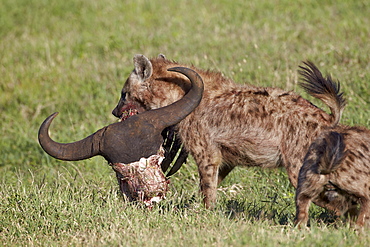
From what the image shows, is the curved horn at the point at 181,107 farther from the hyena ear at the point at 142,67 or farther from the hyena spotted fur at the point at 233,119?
the hyena ear at the point at 142,67

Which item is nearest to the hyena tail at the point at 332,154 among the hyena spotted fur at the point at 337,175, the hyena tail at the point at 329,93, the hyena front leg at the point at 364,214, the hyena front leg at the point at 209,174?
the hyena spotted fur at the point at 337,175

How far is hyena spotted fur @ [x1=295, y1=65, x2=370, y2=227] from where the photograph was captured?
4477mm

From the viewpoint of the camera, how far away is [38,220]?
5273 mm

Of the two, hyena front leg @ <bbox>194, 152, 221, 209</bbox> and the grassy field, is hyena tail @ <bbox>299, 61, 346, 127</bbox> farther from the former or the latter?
hyena front leg @ <bbox>194, 152, 221, 209</bbox>

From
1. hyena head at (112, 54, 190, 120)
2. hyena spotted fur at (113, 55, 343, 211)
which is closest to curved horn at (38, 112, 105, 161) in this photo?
hyena head at (112, 54, 190, 120)

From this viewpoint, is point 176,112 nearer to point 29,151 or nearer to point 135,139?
point 135,139

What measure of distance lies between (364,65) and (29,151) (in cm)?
534

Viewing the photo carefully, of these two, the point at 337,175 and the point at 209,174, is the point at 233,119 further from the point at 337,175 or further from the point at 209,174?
the point at 337,175

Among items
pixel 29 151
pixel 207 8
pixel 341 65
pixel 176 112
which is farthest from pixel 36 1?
pixel 176 112

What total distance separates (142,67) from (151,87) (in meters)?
0.23

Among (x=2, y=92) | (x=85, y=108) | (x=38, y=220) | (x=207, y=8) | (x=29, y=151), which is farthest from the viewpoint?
(x=207, y=8)

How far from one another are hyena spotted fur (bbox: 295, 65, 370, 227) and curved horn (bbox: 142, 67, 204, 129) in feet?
4.12

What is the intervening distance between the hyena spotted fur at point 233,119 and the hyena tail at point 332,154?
0.54 meters

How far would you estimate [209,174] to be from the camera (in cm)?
560
